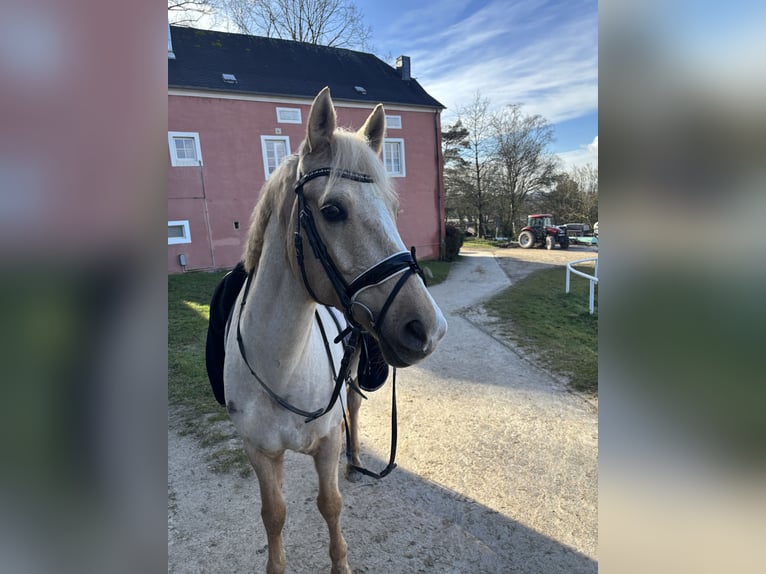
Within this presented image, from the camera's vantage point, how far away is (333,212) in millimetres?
1360

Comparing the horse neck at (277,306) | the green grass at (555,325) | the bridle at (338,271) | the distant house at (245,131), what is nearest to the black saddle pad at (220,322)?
the horse neck at (277,306)

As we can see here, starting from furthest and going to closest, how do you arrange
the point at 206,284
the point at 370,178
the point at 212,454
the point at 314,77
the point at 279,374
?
the point at 314,77, the point at 206,284, the point at 212,454, the point at 279,374, the point at 370,178

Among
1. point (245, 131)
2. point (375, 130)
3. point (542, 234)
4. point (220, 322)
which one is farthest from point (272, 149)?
point (542, 234)

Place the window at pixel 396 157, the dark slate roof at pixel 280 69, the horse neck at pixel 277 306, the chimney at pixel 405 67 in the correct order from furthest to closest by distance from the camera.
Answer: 1. the chimney at pixel 405 67
2. the window at pixel 396 157
3. the dark slate roof at pixel 280 69
4. the horse neck at pixel 277 306

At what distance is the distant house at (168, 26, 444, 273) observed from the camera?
13.2m

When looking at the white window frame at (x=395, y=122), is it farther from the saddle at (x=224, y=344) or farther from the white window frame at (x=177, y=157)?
the saddle at (x=224, y=344)

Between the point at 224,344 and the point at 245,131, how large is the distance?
13.5 metres

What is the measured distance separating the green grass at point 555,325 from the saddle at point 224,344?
325cm

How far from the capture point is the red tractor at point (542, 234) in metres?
22.3

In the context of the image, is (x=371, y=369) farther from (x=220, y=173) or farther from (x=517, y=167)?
(x=517, y=167)
